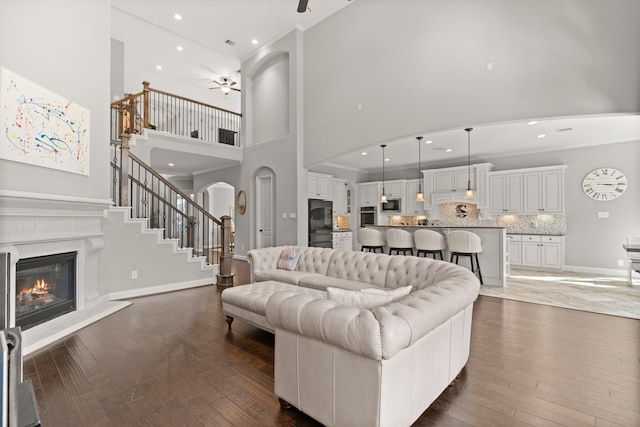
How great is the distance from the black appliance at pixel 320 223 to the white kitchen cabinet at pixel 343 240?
11.2 inches

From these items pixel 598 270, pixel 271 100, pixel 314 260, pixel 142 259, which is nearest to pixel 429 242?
pixel 314 260

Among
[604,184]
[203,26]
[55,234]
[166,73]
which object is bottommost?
[55,234]

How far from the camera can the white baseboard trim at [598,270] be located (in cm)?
643

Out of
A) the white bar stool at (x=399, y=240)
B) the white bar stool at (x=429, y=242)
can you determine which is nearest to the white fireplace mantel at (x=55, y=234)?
the white bar stool at (x=399, y=240)

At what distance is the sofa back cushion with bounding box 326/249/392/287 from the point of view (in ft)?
12.0

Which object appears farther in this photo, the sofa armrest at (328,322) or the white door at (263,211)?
the white door at (263,211)

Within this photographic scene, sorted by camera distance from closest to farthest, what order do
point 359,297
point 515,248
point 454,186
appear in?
point 359,297 < point 515,248 < point 454,186

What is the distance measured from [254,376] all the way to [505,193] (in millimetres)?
7640

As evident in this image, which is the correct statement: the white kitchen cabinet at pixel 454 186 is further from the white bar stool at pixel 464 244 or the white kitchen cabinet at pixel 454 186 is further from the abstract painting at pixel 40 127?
the abstract painting at pixel 40 127

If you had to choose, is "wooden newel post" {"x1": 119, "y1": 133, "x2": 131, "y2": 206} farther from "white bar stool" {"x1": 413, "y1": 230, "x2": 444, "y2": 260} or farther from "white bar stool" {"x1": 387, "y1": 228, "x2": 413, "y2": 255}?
"white bar stool" {"x1": 413, "y1": 230, "x2": 444, "y2": 260}

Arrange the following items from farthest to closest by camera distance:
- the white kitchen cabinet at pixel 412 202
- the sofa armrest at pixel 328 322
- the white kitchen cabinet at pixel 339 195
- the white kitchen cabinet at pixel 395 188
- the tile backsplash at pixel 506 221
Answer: the white kitchen cabinet at pixel 395 188 → the white kitchen cabinet at pixel 339 195 → the white kitchen cabinet at pixel 412 202 → the tile backsplash at pixel 506 221 → the sofa armrest at pixel 328 322

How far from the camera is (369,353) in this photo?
4.66 ft

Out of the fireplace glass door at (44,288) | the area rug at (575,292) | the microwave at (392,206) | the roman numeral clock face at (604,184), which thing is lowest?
the area rug at (575,292)

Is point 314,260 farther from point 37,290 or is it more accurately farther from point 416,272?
point 37,290
